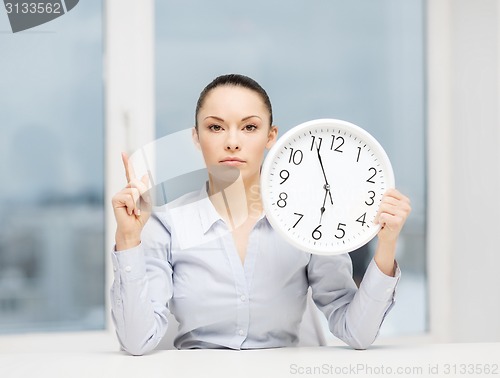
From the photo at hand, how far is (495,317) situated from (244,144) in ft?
4.79

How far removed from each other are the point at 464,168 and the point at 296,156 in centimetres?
144

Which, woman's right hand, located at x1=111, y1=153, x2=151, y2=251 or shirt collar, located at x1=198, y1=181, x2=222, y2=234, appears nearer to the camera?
woman's right hand, located at x1=111, y1=153, x2=151, y2=251

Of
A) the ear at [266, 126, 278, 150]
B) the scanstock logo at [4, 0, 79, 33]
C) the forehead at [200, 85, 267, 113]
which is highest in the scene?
the scanstock logo at [4, 0, 79, 33]

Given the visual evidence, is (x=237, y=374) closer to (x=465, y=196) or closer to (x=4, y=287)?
(x=4, y=287)

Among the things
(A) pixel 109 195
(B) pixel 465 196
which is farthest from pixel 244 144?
(B) pixel 465 196

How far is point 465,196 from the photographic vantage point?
2348mm

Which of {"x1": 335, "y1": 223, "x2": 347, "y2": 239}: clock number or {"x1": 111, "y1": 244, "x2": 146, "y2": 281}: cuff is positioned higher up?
{"x1": 335, "y1": 223, "x2": 347, "y2": 239}: clock number

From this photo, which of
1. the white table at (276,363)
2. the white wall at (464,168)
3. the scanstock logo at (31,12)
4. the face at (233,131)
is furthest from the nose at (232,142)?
the white wall at (464,168)

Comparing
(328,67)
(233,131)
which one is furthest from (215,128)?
(328,67)

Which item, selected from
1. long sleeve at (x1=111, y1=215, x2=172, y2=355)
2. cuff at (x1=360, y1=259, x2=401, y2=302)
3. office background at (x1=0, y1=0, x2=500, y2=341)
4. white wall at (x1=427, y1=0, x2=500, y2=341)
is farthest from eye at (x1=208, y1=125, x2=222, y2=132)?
white wall at (x1=427, y1=0, x2=500, y2=341)

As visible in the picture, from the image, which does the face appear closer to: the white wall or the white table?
the white table

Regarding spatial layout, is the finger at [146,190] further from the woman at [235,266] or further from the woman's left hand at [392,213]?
the woman's left hand at [392,213]

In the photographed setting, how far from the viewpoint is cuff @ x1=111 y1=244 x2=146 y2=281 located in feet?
3.54

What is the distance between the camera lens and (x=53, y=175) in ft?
6.97
